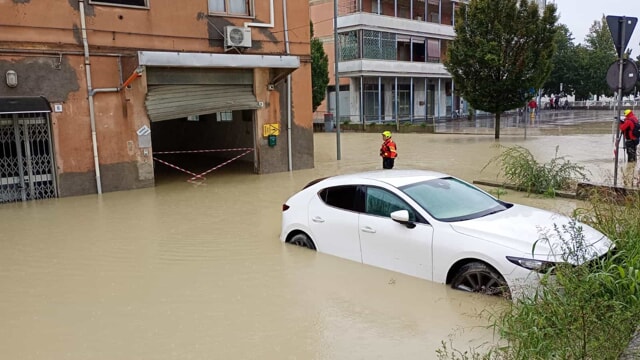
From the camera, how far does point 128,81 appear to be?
45.4ft

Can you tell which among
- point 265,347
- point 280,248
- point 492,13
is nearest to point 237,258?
point 280,248

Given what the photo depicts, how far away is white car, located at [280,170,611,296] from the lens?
530 centimetres

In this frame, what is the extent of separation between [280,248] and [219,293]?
71.8 inches

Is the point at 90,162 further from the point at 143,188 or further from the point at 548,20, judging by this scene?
the point at 548,20

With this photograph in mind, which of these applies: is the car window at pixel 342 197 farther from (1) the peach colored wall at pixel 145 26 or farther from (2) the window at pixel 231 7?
(2) the window at pixel 231 7

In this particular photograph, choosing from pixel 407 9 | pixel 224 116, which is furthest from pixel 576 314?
pixel 407 9

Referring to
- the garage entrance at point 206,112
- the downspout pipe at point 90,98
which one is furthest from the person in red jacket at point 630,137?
the downspout pipe at point 90,98

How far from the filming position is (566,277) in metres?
4.51

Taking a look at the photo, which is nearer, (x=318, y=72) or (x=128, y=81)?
(x=128, y=81)

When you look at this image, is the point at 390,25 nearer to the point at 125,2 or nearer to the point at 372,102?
the point at 372,102

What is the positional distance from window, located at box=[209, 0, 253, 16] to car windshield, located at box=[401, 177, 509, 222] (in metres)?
10.6

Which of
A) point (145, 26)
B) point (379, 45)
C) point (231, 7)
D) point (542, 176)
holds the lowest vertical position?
point (542, 176)

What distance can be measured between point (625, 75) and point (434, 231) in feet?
18.9

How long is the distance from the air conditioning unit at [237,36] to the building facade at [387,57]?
23.2 meters
